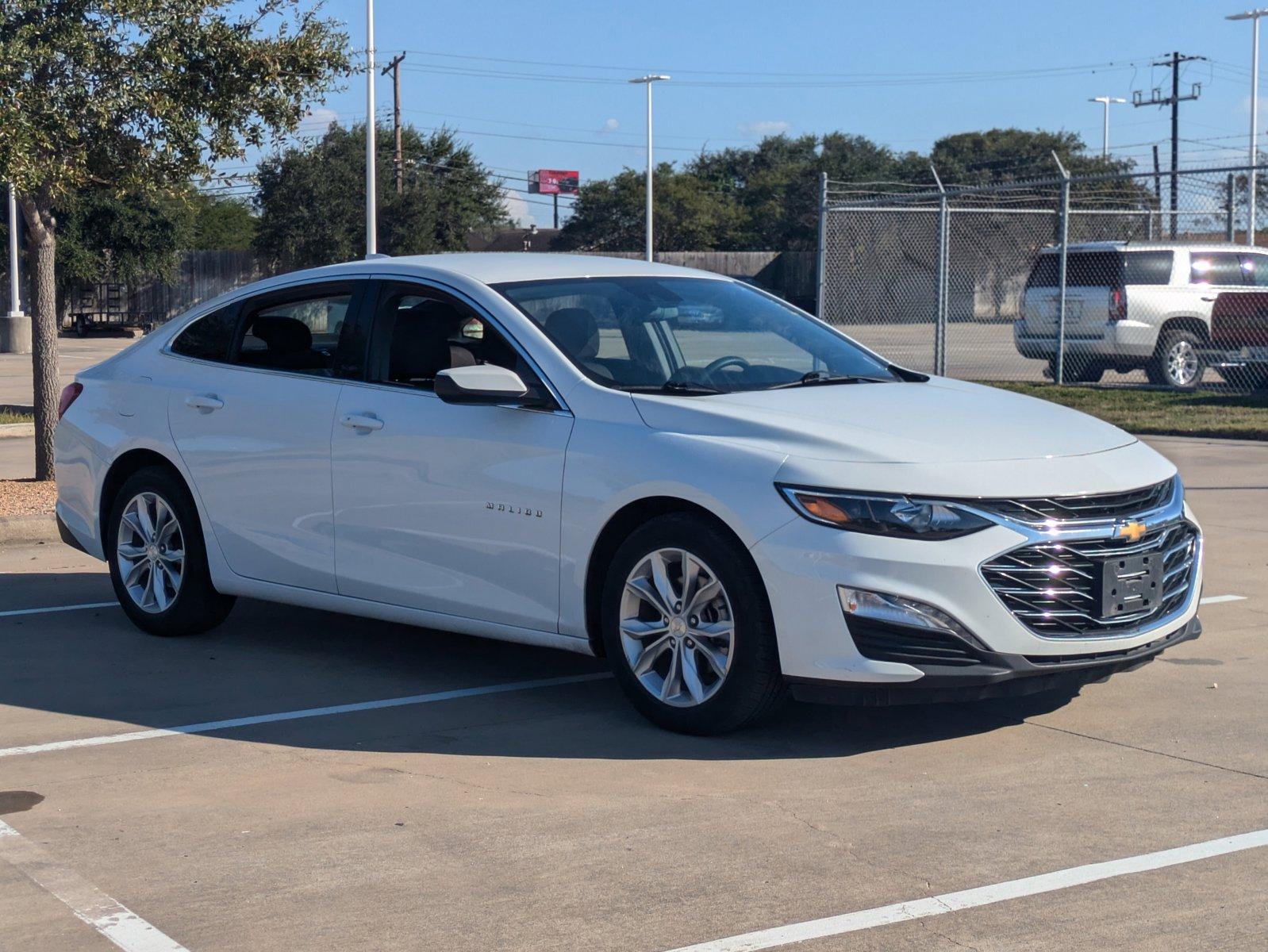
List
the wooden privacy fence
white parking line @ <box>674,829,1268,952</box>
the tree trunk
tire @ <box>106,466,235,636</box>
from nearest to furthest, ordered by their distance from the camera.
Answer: white parking line @ <box>674,829,1268,952</box> < tire @ <box>106,466,235,636</box> < the tree trunk < the wooden privacy fence

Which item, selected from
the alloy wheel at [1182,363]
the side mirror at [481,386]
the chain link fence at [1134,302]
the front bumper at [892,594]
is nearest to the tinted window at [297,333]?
the side mirror at [481,386]

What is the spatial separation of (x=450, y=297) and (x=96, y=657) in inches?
88.7

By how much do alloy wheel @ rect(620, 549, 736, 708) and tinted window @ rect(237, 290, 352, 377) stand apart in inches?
76.0

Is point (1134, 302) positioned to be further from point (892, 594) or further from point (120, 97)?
point (892, 594)

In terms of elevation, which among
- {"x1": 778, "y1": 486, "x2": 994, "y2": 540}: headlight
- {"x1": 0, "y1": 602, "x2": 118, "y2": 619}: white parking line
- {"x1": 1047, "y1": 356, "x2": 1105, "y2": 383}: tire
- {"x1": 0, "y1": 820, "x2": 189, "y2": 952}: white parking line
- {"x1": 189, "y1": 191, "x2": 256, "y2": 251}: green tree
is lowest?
{"x1": 0, "y1": 820, "x2": 189, "y2": 952}: white parking line

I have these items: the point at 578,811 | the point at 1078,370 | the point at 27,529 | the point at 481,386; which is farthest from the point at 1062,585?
the point at 1078,370

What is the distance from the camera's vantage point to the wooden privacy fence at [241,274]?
4975 cm

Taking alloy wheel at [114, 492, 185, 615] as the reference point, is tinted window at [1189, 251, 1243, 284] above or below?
above

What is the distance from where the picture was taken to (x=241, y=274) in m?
52.0

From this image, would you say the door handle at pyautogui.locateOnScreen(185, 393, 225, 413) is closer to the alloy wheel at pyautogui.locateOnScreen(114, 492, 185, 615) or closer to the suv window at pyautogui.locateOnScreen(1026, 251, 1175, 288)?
the alloy wheel at pyautogui.locateOnScreen(114, 492, 185, 615)

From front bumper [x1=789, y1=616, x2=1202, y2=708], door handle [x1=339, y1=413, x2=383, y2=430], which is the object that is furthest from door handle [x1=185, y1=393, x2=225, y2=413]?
front bumper [x1=789, y1=616, x2=1202, y2=708]

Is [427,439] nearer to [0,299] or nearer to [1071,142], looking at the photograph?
[0,299]

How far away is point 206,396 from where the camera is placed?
7.15 meters

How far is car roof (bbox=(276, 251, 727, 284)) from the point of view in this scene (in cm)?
655
